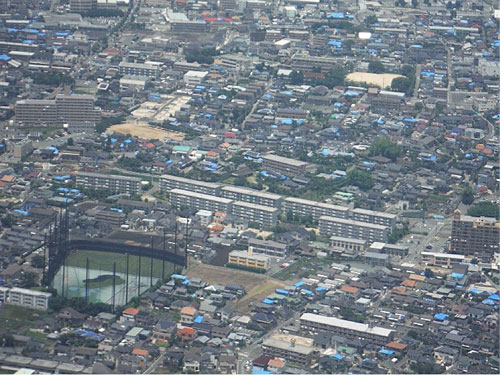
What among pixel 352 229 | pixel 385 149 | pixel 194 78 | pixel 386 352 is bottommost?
pixel 386 352

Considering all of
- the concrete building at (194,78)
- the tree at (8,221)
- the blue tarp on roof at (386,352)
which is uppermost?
the concrete building at (194,78)

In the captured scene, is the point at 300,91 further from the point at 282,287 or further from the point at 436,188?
the point at 282,287

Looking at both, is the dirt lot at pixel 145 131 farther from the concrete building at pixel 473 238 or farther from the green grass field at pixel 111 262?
the concrete building at pixel 473 238

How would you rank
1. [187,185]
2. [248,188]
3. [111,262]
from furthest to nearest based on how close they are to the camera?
1. [248,188]
2. [187,185]
3. [111,262]

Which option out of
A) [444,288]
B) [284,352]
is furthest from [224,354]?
[444,288]

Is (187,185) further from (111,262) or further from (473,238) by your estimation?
(473,238)

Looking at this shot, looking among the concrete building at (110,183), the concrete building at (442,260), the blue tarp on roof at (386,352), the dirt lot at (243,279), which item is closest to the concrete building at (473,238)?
the concrete building at (442,260)

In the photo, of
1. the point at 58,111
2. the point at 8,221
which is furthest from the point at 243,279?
the point at 58,111
